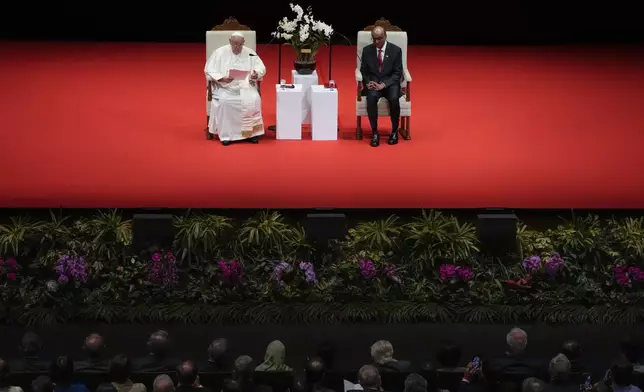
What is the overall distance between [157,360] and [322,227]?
6.00 feet

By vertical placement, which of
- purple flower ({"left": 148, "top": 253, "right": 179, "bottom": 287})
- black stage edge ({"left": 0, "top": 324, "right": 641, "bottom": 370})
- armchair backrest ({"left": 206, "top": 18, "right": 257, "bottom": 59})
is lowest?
black stage edge ({"left": 0, "top": 324, "right": 641, "bottom": 370})

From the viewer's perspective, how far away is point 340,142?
10.4 metres

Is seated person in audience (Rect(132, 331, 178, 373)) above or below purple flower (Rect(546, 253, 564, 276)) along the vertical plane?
below

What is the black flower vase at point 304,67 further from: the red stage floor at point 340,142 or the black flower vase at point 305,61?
the red stage floor at point 340,142

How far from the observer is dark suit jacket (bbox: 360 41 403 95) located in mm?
10438

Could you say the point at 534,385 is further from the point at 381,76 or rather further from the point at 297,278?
the point at 381,76

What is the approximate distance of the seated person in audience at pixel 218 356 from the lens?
22.0 ft

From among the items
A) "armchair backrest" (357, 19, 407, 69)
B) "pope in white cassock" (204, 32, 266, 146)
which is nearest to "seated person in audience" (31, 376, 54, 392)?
"pope in white cassock" (204, 32, 266, 146)

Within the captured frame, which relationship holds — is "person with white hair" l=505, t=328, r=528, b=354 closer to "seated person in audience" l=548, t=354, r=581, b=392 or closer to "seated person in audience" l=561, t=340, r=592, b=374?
"seated person in audience" l=561, t=340, r=592, b=374

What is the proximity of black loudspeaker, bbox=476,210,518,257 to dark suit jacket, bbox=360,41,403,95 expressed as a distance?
237cm

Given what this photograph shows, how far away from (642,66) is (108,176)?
5.88m

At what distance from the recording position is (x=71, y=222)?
27.8 feet

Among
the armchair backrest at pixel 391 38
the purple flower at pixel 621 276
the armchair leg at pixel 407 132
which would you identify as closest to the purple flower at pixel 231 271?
the purple flower at pixel 621 276

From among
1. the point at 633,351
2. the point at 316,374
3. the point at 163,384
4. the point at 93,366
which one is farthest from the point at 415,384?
the point at 93,366
